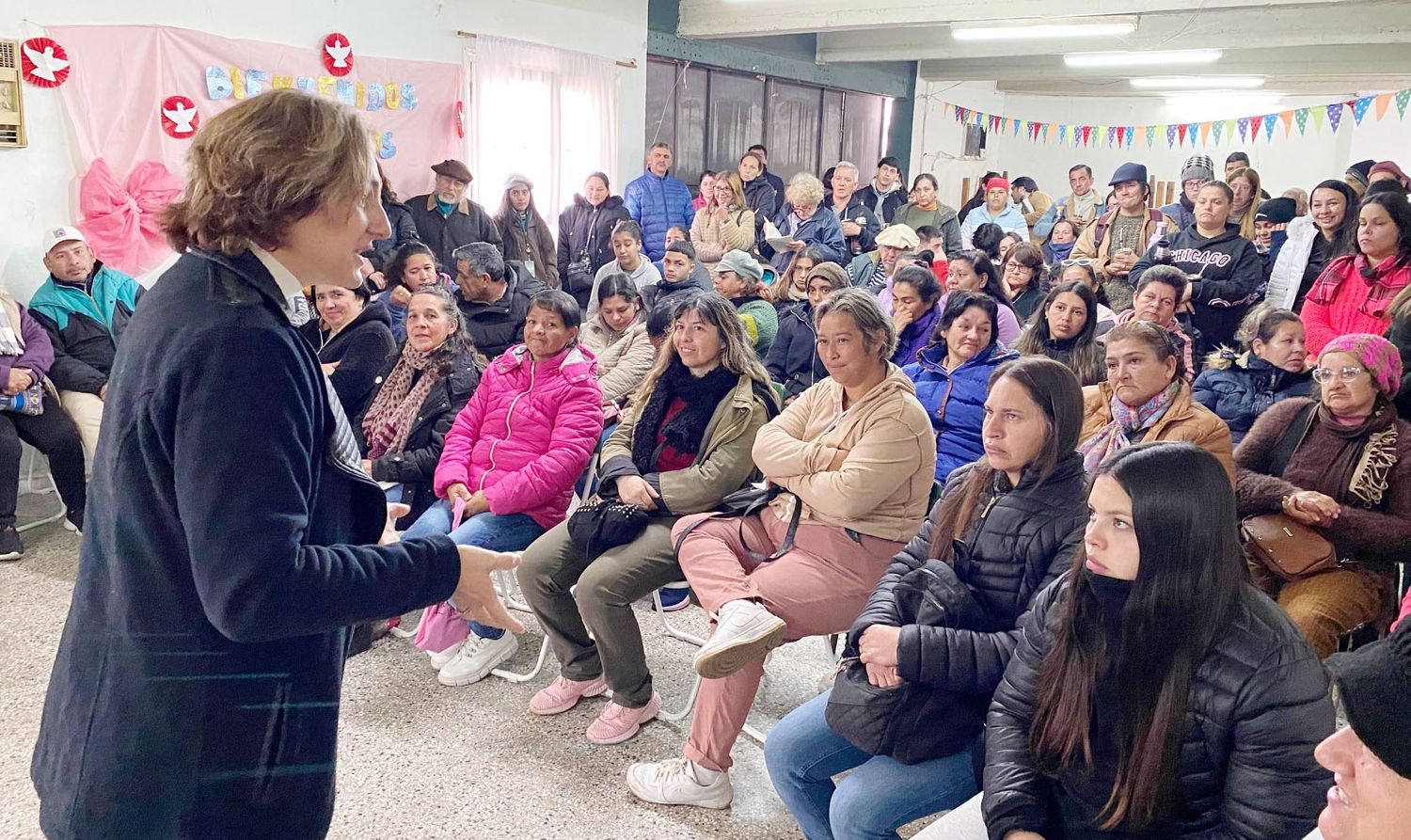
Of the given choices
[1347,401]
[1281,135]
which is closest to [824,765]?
[1347,401]

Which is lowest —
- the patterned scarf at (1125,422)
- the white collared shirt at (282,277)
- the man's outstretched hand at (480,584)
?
the patterned scarf at (1125,422)

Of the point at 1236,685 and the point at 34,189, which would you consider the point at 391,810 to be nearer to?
the point at 1236,685

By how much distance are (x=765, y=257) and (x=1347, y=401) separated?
185 inches

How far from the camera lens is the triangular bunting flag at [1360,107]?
986 cm

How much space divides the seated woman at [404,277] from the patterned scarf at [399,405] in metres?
0.95

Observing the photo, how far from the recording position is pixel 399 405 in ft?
10.6

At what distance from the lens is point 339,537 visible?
3.63 feet

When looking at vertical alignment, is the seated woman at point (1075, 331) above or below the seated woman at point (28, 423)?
above

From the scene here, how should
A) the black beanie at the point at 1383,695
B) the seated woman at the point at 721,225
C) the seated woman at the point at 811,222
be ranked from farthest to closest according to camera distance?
the seated woman at the point at 721,225 → the seated woman at the point at 811,222 → the black beanie at the point at 1383,695

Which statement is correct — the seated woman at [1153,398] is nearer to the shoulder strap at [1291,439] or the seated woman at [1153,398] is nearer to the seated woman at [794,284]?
the shoulder strap at [1291,439]

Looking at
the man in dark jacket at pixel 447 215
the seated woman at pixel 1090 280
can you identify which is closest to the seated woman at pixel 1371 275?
the seated woman at pixel 1090 280

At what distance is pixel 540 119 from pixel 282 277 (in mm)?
6199

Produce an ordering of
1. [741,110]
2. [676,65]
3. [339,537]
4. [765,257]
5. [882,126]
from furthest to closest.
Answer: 1. [882,126]
2. [741,110]
3. [676,65]
4. [765,257]
5. [339,537]

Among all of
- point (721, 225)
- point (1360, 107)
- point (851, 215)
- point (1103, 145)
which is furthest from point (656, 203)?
point (1103, 145)
